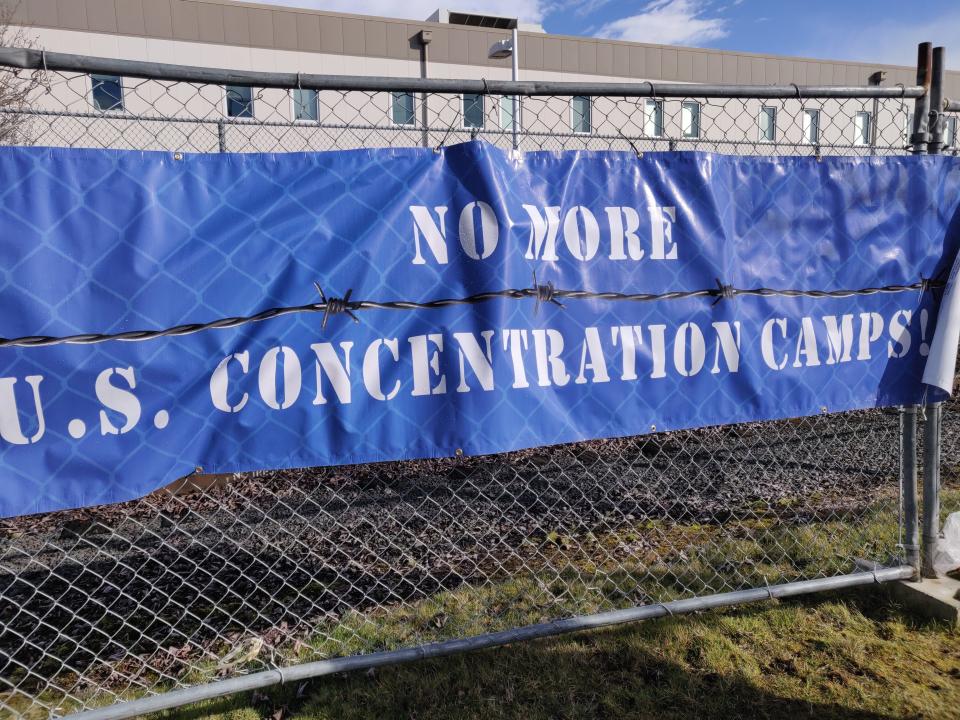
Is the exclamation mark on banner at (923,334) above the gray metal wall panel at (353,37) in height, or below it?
below

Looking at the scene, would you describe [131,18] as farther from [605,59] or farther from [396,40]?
[605,59]

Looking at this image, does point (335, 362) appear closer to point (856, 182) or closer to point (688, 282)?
point (688, 282)

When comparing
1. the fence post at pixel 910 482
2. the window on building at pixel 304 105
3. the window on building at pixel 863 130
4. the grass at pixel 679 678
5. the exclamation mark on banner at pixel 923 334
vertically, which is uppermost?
the window on building at pixel 863 130

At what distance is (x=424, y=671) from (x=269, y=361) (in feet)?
4.91

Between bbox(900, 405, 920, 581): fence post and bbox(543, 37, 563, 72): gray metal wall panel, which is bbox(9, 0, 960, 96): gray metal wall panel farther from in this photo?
bbox(900, 405, 920, 581): fence post

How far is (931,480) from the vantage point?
333 centimetres

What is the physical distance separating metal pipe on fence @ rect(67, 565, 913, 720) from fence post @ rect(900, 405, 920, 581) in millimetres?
96

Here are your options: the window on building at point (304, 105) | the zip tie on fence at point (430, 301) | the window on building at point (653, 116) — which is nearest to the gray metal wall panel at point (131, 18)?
the window on building at point (304, 105)

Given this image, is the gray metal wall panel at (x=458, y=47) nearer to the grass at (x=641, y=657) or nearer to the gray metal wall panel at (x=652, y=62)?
the gray metal wall panel at (x=652, y=62)

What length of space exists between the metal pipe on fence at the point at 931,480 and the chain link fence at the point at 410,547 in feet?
0.49

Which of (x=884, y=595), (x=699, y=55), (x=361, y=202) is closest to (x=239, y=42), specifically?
(x=699, y=55)

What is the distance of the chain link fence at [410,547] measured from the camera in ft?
10.2

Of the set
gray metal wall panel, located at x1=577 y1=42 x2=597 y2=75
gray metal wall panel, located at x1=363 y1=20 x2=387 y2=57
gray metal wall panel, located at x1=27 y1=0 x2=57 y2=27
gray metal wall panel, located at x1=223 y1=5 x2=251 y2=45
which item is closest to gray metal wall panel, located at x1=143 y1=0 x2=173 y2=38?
gray metal wall panel, located at x1=223 y1=5 x2=251 y2=45

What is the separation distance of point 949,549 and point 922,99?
2236mm
